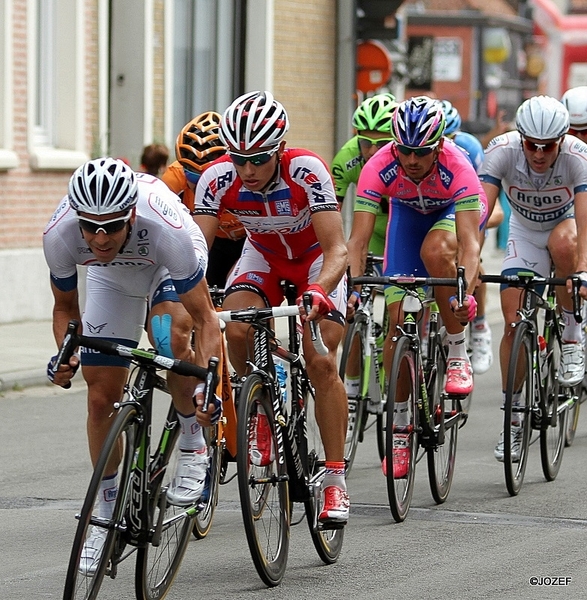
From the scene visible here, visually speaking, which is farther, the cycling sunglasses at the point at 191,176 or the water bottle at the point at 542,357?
the water bottle at the point at 542,357

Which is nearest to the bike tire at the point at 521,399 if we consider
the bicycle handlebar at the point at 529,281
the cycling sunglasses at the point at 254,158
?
the bicycle handlebar at the point at 529,281

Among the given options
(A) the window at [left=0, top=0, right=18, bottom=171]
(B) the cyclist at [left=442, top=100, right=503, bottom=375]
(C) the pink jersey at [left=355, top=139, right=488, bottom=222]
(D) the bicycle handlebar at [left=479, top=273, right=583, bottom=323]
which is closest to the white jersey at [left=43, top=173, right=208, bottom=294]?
(C) the pink jersey at [left=355, top=139, right=488, bottom=222]

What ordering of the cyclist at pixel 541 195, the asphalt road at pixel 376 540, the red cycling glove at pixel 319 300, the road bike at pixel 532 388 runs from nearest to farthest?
the red cycling glove at pixel 319 300, the asphalt road at pixel 376 540, the road bike at pixel 532 388, the cyclist at pixel 541 195

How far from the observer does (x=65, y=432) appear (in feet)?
32.0

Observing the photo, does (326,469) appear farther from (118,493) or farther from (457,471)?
(457,471)

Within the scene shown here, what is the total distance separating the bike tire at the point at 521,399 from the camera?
7.90m

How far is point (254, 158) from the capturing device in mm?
6359

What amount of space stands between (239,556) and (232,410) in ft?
2.41

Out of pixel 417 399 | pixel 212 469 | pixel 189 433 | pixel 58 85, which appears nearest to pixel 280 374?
pixel 212 469

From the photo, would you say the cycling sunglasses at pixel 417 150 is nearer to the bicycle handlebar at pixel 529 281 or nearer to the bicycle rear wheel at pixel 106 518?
the bicycle handlebar at pixel 529 281

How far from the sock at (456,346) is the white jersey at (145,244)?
9.13ft

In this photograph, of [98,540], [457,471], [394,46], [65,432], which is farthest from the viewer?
[394,46]

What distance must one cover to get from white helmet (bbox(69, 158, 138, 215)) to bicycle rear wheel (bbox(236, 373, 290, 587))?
970mm

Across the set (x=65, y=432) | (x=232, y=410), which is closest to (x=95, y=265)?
(x=232, y=410)
